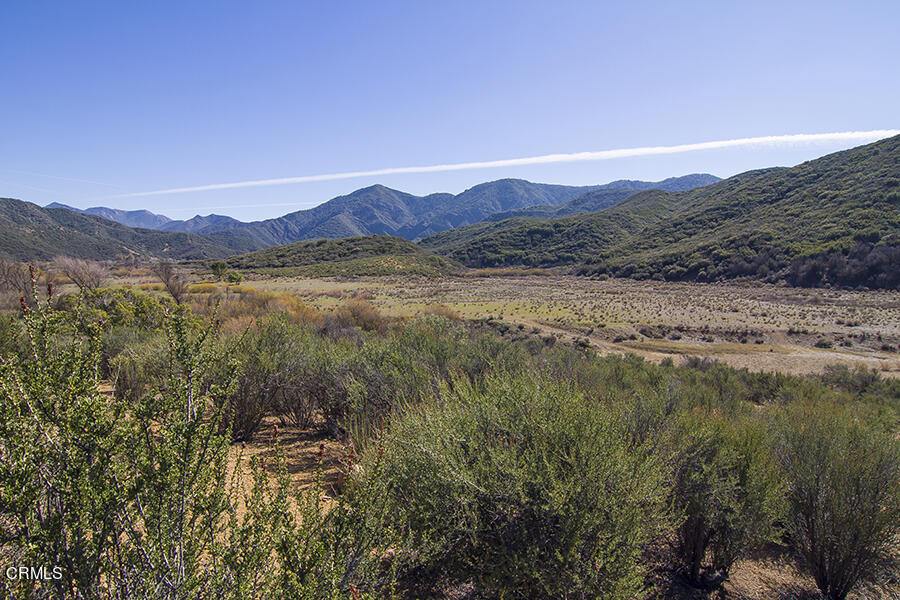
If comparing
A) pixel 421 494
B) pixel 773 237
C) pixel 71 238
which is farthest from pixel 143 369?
pixel 71 238

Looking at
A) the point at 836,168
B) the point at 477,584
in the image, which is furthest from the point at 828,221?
the point at 477,584

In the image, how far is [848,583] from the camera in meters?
4.61

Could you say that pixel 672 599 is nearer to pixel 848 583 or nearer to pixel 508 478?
pixel 848 583

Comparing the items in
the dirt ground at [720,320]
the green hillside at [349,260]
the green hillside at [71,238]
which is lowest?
the dirt ground at [720,320]

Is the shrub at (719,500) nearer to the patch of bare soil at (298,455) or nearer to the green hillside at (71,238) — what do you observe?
the patch of bare soil at (298,455)

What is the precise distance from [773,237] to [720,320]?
129 ft

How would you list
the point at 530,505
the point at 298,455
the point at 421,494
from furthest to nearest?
1. the point at 298,455
2. the point at 421,494
3. the point at 530,505

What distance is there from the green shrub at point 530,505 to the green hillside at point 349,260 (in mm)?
66216

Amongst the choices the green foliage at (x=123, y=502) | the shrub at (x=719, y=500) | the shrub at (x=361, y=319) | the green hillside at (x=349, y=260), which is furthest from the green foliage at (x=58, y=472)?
the green hillside at (x=349, y=260)

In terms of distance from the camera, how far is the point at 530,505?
11.8 ft

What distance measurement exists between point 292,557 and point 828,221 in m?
76.6

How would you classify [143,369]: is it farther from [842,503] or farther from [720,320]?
[720,320]

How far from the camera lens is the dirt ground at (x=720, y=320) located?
21953 millimetres

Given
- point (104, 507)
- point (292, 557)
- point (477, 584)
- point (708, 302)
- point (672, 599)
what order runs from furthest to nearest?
point (708, 302), point (672, 599), point (477, 584), point (292, 557), point (104, 507)
